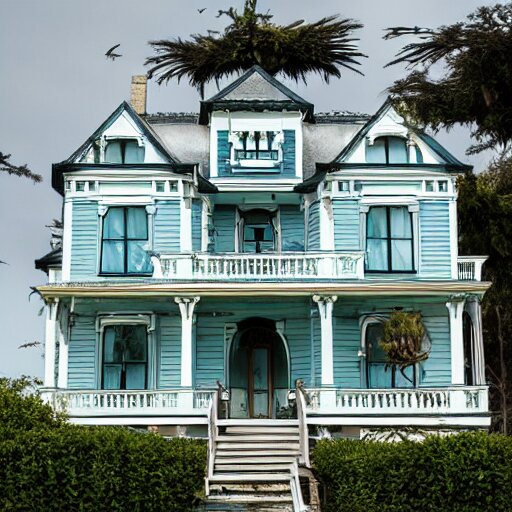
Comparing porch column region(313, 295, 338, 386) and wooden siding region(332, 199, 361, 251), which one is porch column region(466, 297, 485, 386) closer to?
wooden siding region(332, 199, 361, 251)

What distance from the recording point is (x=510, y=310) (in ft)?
114

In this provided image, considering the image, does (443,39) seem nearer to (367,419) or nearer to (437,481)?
(367,419)

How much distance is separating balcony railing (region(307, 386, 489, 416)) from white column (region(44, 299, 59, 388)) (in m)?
6.07

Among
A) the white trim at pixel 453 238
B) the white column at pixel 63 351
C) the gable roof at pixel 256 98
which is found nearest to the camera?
the white column at pixel 63 351

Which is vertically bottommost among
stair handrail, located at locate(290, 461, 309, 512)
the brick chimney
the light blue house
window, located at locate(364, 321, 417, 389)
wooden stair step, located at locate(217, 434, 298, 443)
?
stair handrail, located at locate(290, 461, 309, 512)

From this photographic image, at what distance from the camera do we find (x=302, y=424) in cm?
2466

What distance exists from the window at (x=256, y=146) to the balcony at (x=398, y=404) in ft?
23.3

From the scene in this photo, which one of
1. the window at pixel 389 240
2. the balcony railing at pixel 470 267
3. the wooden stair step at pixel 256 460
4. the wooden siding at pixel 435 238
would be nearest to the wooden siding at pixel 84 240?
the window at pixel 389 240

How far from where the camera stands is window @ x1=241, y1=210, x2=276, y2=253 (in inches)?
1207

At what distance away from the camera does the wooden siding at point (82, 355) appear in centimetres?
2852

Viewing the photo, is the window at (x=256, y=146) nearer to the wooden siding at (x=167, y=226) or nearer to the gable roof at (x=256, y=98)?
the gable roof at (x=256, y=98)

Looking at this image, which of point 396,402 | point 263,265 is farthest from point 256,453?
point 263,265

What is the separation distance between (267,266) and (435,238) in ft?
14.2

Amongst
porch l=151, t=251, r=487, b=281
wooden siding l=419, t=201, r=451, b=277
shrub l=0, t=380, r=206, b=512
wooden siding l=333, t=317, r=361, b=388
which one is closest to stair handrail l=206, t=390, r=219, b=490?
shrub l=0, t=380, r=206, b=512
